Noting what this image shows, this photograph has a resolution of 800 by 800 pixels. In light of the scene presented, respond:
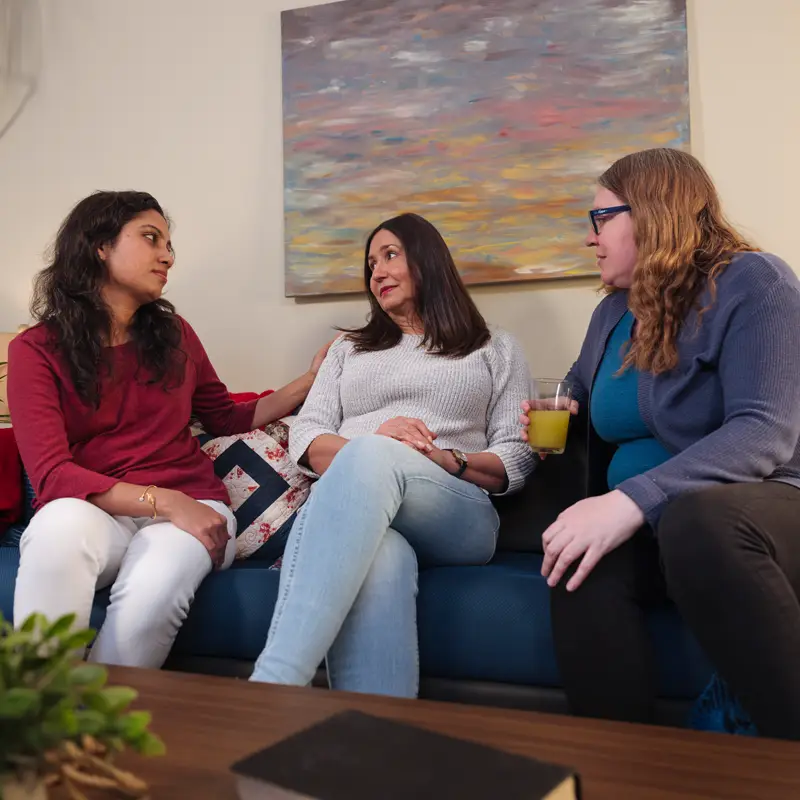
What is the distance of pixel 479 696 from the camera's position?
4.78 ft

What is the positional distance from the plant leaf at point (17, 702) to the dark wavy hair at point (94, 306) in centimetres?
140

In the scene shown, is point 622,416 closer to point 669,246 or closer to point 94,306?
point 669,246

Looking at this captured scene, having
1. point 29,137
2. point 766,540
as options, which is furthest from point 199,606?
point 29,137

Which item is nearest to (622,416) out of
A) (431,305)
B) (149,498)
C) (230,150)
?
(431,305)

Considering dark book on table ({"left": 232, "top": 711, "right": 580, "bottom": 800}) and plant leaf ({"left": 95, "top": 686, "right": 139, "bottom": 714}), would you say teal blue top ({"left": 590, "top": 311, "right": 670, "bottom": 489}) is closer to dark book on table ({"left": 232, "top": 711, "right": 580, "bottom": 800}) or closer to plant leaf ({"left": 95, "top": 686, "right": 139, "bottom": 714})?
dark book on table ({"left": 232, "top": 711, "right": 580, "bottom": 800})

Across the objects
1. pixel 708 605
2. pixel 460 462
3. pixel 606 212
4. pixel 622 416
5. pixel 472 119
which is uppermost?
pixel 472 119

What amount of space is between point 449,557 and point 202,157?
5.83ft

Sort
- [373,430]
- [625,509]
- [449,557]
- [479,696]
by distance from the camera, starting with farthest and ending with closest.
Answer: [373,430] < [449,557] < [479,696] < [625,509]

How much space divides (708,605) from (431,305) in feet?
3.68

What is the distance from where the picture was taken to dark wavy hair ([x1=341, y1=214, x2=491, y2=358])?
6.55 feet

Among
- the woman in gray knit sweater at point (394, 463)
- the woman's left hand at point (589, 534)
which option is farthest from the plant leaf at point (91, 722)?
the woman's left hand at point (589, 534)

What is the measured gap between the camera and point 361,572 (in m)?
1.29

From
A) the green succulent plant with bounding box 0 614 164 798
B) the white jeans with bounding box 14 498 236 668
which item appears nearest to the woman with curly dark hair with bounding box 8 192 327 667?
the white jeans with bounding box 14 498 236 668

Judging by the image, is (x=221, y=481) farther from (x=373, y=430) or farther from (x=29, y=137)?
(x=29, y=137)
